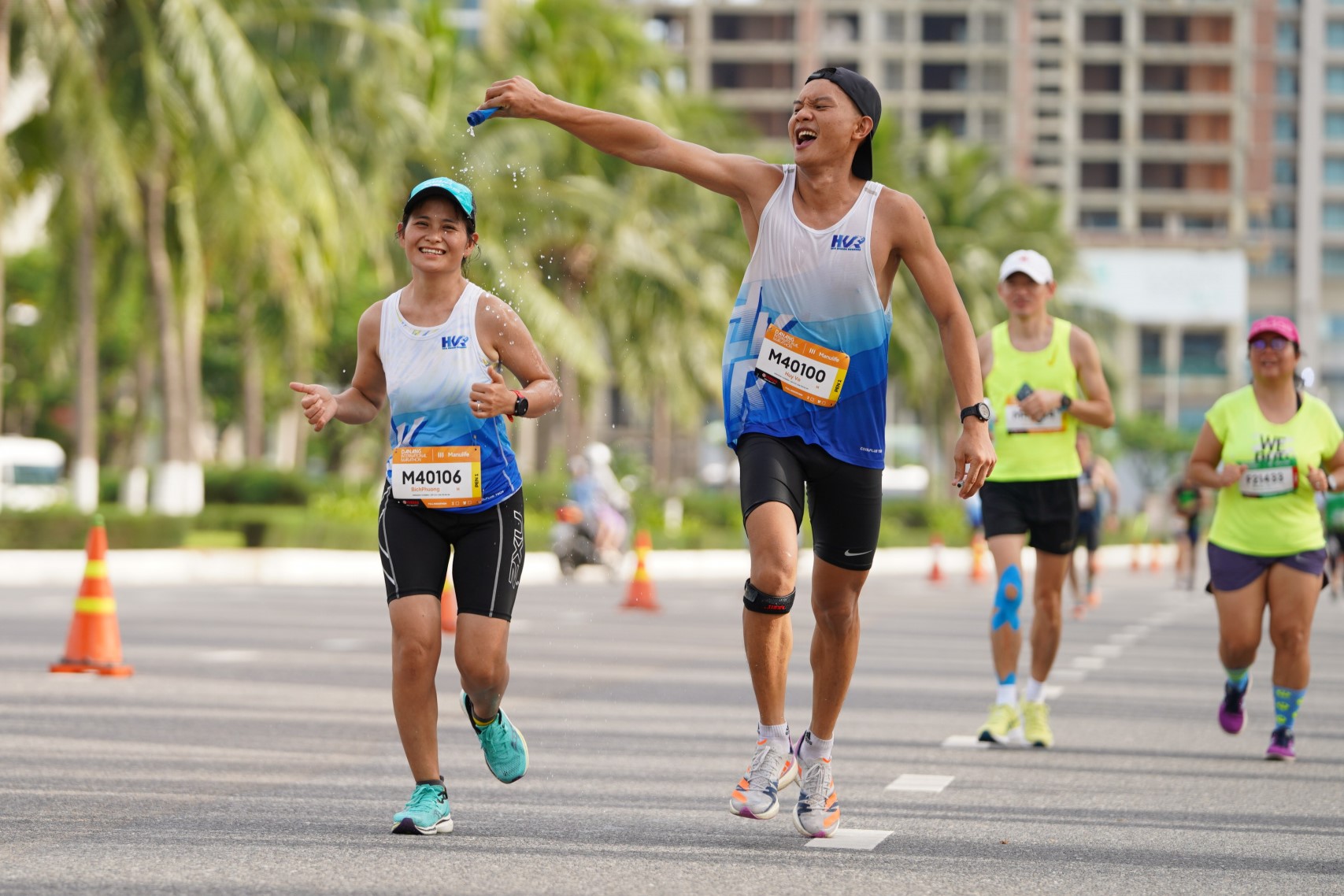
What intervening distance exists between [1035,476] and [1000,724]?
1064 mm

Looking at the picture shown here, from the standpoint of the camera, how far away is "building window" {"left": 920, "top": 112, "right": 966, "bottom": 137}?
391 feet

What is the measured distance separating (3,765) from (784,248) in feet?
11.6

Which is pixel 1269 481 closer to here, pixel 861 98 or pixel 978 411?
pixel 978 411

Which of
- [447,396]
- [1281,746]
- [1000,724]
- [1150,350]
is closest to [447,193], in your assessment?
[447,396]

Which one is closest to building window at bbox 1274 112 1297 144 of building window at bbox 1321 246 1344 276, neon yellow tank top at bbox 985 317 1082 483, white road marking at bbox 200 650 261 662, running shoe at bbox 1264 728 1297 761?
building window at bbox 1321 246 1344 276

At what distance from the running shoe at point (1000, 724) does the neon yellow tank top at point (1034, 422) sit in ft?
3.18

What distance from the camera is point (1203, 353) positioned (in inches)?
4724

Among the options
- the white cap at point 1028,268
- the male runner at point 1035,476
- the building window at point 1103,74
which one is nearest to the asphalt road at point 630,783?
the male runner at point 1035,476

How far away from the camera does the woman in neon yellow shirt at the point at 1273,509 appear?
29.4 ft

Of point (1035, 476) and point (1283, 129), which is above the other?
point (1283, 129)

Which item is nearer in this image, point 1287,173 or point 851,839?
point 851,839

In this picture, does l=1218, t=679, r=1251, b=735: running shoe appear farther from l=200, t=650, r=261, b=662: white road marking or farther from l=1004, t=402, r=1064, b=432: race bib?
l=200, t=650, r=261, b=662: white road marking

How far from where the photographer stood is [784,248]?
6.32 meters

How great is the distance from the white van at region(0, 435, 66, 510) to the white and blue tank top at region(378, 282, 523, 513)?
5186cm
